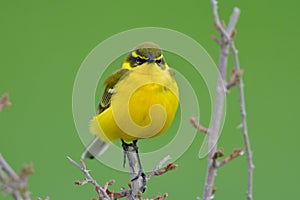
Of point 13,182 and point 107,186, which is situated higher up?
point 107,186

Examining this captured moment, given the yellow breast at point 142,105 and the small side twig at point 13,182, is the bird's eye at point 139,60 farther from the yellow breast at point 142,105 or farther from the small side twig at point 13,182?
the small side twig at point 13,182

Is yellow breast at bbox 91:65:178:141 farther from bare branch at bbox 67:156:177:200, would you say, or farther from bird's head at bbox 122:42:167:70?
bare branch at bbox 67:156:177:200

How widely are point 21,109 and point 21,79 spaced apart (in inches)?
7.0

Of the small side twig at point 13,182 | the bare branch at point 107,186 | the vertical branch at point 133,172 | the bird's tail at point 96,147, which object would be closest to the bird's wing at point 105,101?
the bird's tail at point 96,147

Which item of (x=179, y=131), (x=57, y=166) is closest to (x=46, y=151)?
(x=57, y=166)

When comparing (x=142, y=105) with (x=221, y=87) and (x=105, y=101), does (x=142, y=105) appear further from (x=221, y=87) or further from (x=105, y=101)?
(x=221, y=87)

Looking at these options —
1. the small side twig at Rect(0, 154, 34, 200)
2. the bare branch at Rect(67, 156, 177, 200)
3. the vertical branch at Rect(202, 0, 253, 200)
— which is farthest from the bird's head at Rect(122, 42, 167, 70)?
the small side twig at Rect(0, 154, 34, 200)

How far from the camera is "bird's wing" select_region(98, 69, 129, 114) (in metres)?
2.15

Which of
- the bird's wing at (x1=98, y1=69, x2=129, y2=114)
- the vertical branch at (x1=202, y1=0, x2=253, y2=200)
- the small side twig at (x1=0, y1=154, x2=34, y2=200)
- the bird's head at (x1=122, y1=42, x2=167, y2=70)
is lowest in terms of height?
the small side twig at (x1=0, y1=154, x2=34, y2=200)

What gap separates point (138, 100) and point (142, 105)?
0.02 m

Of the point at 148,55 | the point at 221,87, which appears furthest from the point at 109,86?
the point at 221,87

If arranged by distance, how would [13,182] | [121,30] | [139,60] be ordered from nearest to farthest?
[13,182] → [139,60] → [121,30]

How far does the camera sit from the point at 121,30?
3740 millimetres

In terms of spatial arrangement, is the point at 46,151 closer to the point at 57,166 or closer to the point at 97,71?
the point at 57,166
